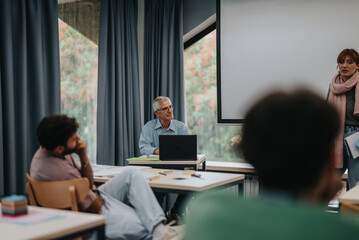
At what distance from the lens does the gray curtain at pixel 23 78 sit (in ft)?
11.6

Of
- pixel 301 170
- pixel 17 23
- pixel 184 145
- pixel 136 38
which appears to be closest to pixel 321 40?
pixel 184 145

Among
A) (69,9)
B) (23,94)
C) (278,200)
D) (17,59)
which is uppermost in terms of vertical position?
(69,9)

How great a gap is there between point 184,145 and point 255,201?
293cm

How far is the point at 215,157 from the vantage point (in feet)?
16.9

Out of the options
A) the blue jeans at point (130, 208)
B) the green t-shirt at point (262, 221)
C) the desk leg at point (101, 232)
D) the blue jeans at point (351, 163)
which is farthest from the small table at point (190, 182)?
the green t-shirt at point (262, 221)

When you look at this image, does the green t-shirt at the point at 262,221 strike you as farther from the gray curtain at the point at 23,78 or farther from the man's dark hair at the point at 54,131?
the gray curtain at the point at 23,78

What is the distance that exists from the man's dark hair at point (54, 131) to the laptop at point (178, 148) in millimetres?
1435

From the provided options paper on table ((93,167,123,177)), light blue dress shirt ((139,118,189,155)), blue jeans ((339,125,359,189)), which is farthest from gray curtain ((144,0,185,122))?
blue jeans ((339,125,359,189))

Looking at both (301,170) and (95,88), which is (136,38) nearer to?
(95,88)

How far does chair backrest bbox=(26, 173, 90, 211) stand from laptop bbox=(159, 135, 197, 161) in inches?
61.1

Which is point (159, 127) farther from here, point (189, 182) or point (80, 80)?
point (189, 182)

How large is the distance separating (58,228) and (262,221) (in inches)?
45.4

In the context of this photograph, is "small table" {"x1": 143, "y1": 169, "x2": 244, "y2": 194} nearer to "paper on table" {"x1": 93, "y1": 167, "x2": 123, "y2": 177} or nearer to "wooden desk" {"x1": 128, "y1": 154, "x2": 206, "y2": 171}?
"paper on table" {"x1": 93, "y1": 167, "x2": 123, "y2": 177}

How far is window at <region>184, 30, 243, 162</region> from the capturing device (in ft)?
16.7
